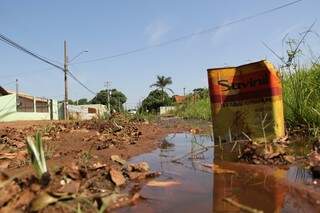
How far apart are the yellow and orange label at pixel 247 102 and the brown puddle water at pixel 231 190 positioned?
1.06 meters

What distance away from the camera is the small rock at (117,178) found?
103 inches

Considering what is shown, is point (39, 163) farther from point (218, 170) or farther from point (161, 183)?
point (218, 170)

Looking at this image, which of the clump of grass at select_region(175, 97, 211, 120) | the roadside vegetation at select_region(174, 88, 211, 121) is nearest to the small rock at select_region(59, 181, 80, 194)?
the roadside vegetation at select_region(174, 88, 211, 121)

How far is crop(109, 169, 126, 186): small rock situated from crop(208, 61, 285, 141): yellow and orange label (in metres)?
1.84

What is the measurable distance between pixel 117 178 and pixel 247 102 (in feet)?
7.35

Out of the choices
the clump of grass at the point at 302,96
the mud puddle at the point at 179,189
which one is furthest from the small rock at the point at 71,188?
the clump of grass at the point at 302,96

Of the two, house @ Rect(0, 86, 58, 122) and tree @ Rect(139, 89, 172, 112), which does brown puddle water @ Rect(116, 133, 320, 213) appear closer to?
house @ Rect(0, 86, 58, 122)

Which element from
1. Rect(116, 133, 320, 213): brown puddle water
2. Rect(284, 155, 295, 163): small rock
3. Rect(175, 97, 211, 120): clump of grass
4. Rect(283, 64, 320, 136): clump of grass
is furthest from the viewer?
Rect(175, 97, 211, 120): clump of grass

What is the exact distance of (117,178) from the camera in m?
2.64

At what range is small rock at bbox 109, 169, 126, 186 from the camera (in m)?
2.60

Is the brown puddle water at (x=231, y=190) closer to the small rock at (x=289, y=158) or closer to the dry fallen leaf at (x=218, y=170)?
the dry fallen leaf at (x=218, y=170)

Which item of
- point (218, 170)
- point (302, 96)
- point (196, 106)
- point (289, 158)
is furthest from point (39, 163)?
point (196, 106)

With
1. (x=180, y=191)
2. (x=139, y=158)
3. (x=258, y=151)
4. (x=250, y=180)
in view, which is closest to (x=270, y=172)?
(x=250, y=180)

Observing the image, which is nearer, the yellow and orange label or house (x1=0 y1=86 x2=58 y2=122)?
the yellow and orange label
